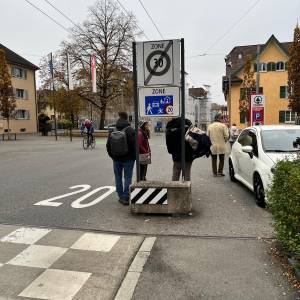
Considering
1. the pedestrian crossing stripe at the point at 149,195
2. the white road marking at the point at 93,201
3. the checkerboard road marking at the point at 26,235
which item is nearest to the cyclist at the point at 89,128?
the white road marking at the point at 93,201

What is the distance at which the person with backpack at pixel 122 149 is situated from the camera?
7387 millimetres

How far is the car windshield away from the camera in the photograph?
806cm

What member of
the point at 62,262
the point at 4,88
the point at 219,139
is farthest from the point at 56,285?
the point at 4,88

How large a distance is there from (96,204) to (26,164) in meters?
8.36

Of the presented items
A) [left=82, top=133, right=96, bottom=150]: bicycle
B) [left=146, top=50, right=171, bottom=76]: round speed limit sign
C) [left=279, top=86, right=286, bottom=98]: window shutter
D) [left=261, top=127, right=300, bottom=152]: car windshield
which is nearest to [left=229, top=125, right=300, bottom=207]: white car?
[left=261, top=127, right=300, bottom=152]: car windshield

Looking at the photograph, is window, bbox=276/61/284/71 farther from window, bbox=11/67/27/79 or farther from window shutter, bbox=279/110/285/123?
window, bbox=11/67/27/79

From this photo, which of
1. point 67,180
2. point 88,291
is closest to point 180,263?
point 88,291

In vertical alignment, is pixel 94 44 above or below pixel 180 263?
above

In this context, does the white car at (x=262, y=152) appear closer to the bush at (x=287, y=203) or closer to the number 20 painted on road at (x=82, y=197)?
the bush at (x=287, y=203)

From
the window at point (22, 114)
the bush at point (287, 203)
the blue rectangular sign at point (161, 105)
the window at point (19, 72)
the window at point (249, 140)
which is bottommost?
the bush at point (287, 203)

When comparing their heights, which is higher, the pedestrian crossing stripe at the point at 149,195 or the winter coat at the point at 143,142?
the winter coat at the point at 143,142

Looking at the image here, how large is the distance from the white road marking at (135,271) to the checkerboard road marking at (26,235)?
4.96 feet

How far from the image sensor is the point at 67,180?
1100cm

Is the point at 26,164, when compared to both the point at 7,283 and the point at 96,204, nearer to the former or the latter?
the point at 96,204
